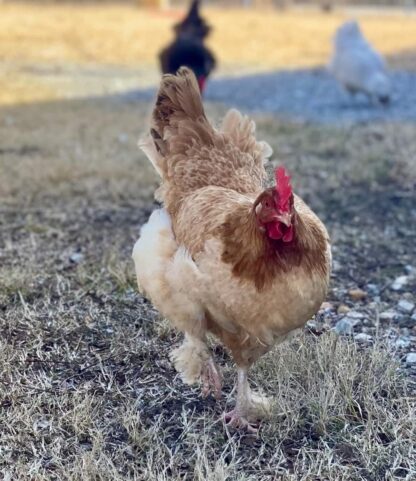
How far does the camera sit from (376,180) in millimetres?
6180

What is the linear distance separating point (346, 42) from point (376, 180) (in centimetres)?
521

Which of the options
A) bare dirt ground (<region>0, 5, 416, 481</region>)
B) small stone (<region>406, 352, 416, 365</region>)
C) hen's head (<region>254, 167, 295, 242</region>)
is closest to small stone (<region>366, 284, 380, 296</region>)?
bare dirt ground (<region>0, 5, 416, 481</region>)

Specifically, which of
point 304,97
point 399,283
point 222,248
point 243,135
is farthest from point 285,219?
point 304,97

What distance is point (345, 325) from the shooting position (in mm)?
3562

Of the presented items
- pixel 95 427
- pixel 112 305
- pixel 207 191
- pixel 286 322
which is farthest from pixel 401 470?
pixel 112 305

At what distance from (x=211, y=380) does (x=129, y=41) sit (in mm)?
14882

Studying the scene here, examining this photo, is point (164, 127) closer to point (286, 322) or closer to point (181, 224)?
point (181, 224)

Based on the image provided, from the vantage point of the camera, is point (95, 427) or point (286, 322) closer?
point (286, 322)

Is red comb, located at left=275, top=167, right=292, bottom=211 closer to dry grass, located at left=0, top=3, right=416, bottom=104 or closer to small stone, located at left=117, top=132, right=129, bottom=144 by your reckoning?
small stone, located at left=117, top=132, right=129, bottom=144

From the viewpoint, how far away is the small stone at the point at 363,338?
3.39m

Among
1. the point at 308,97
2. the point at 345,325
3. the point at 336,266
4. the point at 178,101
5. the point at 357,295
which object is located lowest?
the point at 308,97

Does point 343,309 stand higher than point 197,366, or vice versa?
point 197,366

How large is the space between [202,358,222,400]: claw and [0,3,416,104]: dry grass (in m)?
8.94

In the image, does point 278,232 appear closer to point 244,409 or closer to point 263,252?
point 263,252
